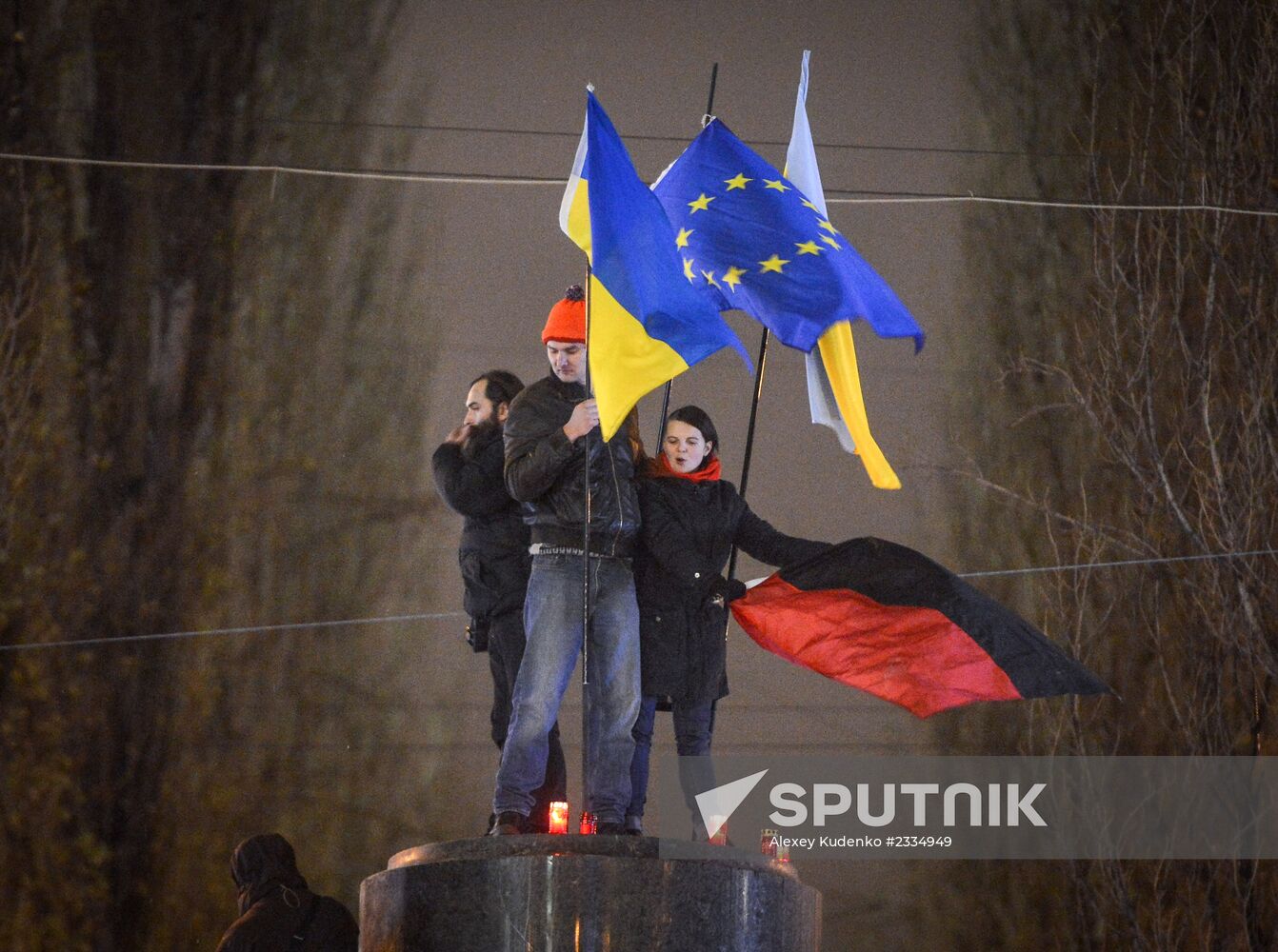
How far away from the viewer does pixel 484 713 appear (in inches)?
308

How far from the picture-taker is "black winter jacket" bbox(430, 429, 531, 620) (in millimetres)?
4820

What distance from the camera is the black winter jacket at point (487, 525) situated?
15.8 feet

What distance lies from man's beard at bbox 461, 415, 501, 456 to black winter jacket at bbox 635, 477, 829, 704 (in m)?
0.48

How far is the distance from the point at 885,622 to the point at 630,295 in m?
1.17

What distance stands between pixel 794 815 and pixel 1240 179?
359 cm

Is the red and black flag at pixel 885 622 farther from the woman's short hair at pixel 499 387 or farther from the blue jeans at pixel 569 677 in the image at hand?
the woman's short hair at pixel 499 387

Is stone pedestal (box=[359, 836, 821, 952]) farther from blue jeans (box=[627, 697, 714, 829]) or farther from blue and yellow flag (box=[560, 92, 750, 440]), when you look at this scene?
blue and yellow flag (box=[560, 92, 750, 440])

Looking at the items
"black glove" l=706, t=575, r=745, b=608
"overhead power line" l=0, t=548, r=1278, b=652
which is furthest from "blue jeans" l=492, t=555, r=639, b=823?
"overhead power line" l=0, t=548, r=1278, b=652

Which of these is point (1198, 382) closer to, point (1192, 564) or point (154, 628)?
point (1192, 564)

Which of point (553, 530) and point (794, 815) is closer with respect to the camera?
point (553, 530)

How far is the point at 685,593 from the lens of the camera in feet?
15.3

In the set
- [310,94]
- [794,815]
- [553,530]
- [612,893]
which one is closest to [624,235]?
[553,530]

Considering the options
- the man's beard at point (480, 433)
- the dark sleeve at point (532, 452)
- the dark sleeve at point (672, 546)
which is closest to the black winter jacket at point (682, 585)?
the dark sleeve at point (672, 546)

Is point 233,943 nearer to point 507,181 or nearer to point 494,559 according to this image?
point 494,559
